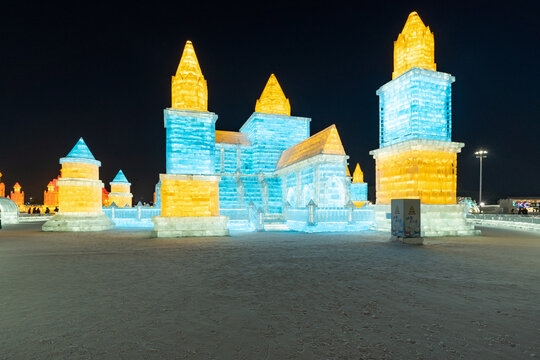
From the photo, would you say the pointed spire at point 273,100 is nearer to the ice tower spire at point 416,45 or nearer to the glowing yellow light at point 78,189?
the ice tower spire at point 416,45

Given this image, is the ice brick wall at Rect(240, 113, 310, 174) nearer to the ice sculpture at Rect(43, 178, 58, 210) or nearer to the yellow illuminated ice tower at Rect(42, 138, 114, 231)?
the yellow illuminated ice tower at Rect(42, 138, 114, 231)

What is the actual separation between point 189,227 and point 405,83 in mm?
14886

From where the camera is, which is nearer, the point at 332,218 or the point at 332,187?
the point at 332,218

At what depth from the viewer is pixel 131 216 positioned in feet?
80.2

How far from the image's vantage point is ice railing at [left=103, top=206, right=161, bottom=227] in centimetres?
2406

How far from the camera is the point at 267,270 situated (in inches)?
284

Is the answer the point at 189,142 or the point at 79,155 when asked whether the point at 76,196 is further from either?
the point at 189,142

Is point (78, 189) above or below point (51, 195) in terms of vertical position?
above

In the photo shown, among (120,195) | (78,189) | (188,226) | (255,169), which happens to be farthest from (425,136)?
(120,195)

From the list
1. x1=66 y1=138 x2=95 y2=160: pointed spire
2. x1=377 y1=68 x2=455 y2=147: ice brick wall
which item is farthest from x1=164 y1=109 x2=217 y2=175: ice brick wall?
x1=377 y1=68 x2=455 y2=147: ice brick wall

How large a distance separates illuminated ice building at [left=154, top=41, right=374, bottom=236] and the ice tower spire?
6485 millimetres

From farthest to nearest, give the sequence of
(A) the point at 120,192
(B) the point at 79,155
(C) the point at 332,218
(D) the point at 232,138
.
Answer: (A) the point at 120,192 < (D) the point at 232,138 < (B) the point at 79,155 < (C) the point at 332,218

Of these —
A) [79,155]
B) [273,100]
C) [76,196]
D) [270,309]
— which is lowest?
[270,309]

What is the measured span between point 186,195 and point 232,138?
14.4m
